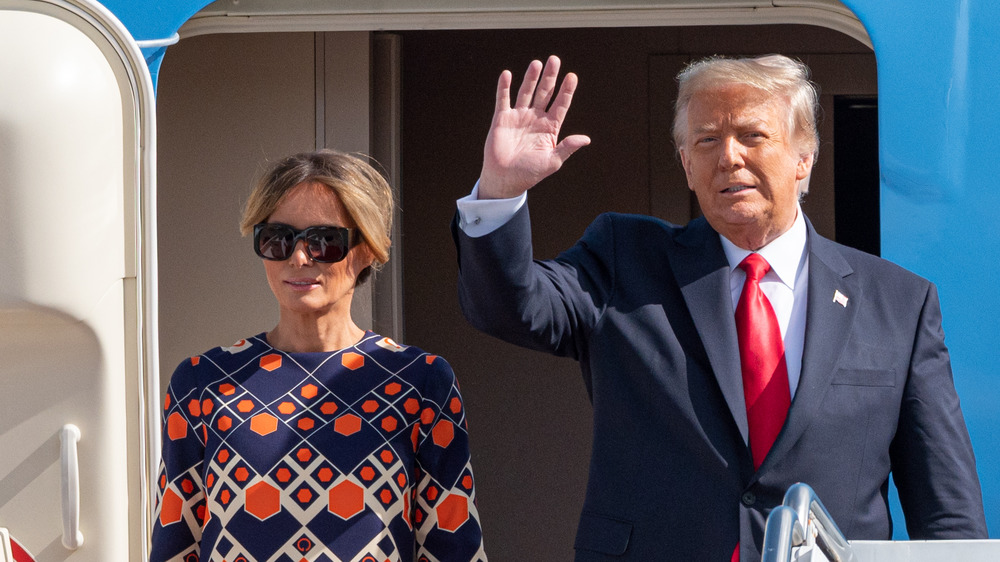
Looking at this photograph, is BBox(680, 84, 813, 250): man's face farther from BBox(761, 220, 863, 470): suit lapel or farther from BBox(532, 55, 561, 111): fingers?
BBox(532, 55, 561, 111): fingers

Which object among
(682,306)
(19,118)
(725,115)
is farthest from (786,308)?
(19,118)

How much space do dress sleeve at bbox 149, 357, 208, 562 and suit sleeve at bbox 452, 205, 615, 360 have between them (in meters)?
0.48

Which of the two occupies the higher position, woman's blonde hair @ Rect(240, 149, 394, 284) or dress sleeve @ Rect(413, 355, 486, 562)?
woman's blonde hair @ Rect(240, 149, 394, 284)

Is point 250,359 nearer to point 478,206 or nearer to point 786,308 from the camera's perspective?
point 478,206

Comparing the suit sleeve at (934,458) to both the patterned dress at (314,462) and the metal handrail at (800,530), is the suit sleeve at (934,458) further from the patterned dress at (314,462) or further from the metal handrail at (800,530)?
the patterned dress at (314,462)

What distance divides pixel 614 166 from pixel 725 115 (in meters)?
2.48

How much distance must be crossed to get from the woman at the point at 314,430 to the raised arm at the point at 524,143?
0.29m

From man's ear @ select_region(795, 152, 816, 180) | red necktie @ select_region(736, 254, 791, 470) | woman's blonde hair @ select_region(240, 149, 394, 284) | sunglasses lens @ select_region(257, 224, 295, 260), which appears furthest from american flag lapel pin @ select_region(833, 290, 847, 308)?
sunglasses lens @ select_region(257, 224, 295, 260)

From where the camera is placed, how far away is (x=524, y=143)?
175cm

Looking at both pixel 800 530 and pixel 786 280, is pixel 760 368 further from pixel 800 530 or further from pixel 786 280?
pixel 800 530

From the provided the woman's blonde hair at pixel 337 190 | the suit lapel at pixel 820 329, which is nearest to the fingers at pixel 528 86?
the woman's blonde hair at pixel 337 190

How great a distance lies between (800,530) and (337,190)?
0.97m

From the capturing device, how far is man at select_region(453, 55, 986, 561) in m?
1.77

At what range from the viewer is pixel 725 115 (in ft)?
6.33
